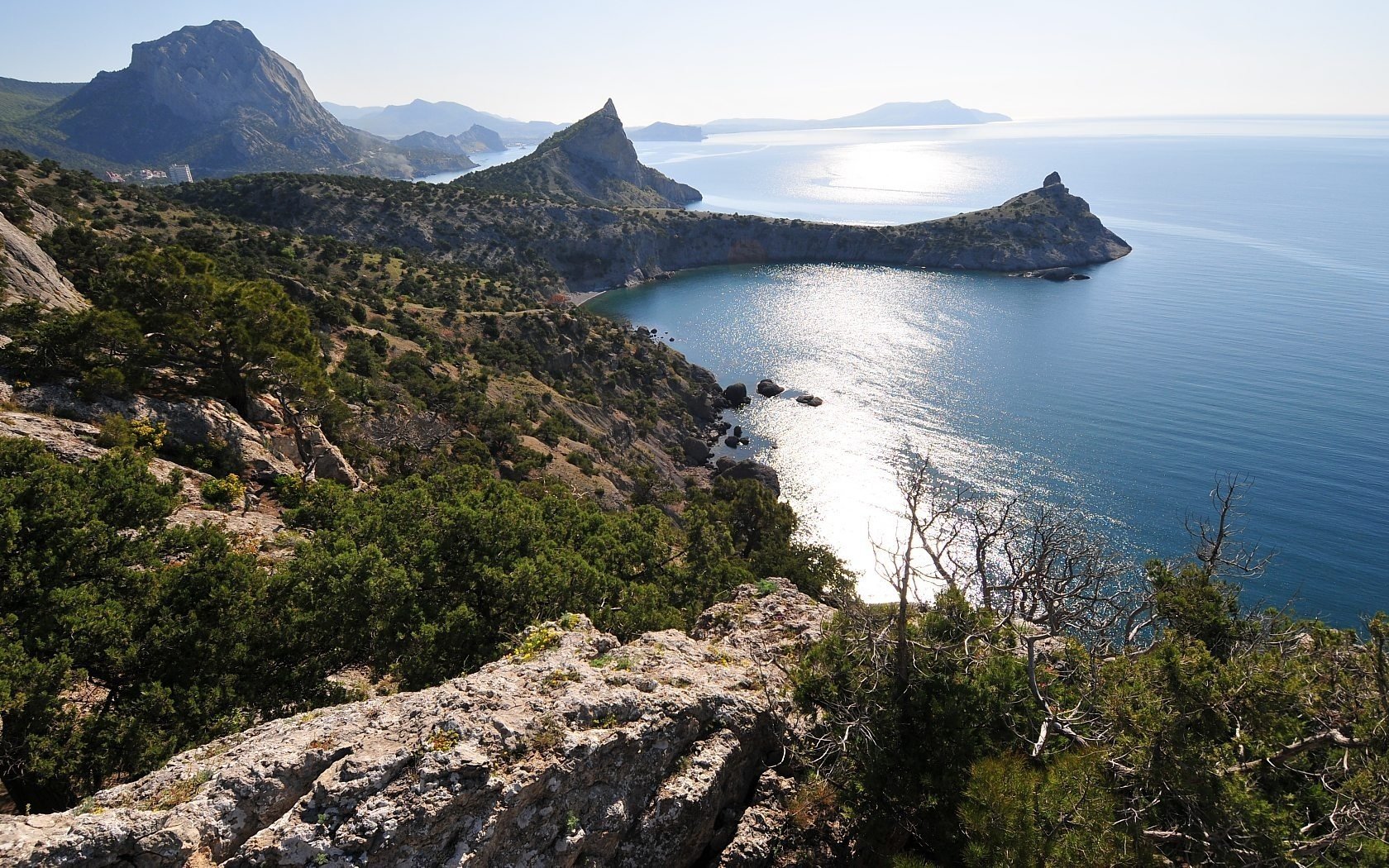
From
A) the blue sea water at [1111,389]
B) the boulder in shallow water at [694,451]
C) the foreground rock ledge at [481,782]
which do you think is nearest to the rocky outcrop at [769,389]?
the blue sea water at [1111,389]

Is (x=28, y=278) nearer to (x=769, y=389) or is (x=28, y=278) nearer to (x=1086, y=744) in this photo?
(x=1086, y=744)

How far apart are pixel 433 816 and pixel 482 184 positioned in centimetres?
20753

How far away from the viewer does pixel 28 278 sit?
25188 millimetres

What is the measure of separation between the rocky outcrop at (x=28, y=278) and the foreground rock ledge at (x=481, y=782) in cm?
2409

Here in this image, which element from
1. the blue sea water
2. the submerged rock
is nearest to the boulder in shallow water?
the blue sea water

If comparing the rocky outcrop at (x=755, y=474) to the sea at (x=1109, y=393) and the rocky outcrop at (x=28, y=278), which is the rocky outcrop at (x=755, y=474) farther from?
the rocky outcrop at (x=28, y=278)

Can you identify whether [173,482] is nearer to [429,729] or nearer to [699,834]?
[429,729]

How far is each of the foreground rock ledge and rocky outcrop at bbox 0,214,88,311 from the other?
24091 millimetres

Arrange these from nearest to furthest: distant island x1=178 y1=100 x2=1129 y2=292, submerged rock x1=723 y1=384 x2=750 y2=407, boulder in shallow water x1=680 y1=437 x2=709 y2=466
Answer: boulder in shallow water x1=680 y1=437 x2=709 y2=466, submerged rock x1=723 y1=384 x2=750 y2=407, distant island x1=178 y1=100 x2=1129 y2=292

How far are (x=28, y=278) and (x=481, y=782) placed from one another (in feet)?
104

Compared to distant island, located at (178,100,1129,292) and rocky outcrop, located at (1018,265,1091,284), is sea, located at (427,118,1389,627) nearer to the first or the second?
rocky outcrop, located at (1018,265,1091,284)

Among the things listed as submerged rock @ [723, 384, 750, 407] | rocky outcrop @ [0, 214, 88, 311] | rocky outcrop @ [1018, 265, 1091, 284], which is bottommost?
submerged rock @ [723, 384, 750, 407]

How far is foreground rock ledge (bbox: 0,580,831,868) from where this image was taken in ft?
25.3

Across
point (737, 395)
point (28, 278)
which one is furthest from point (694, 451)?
point (28, 278)
